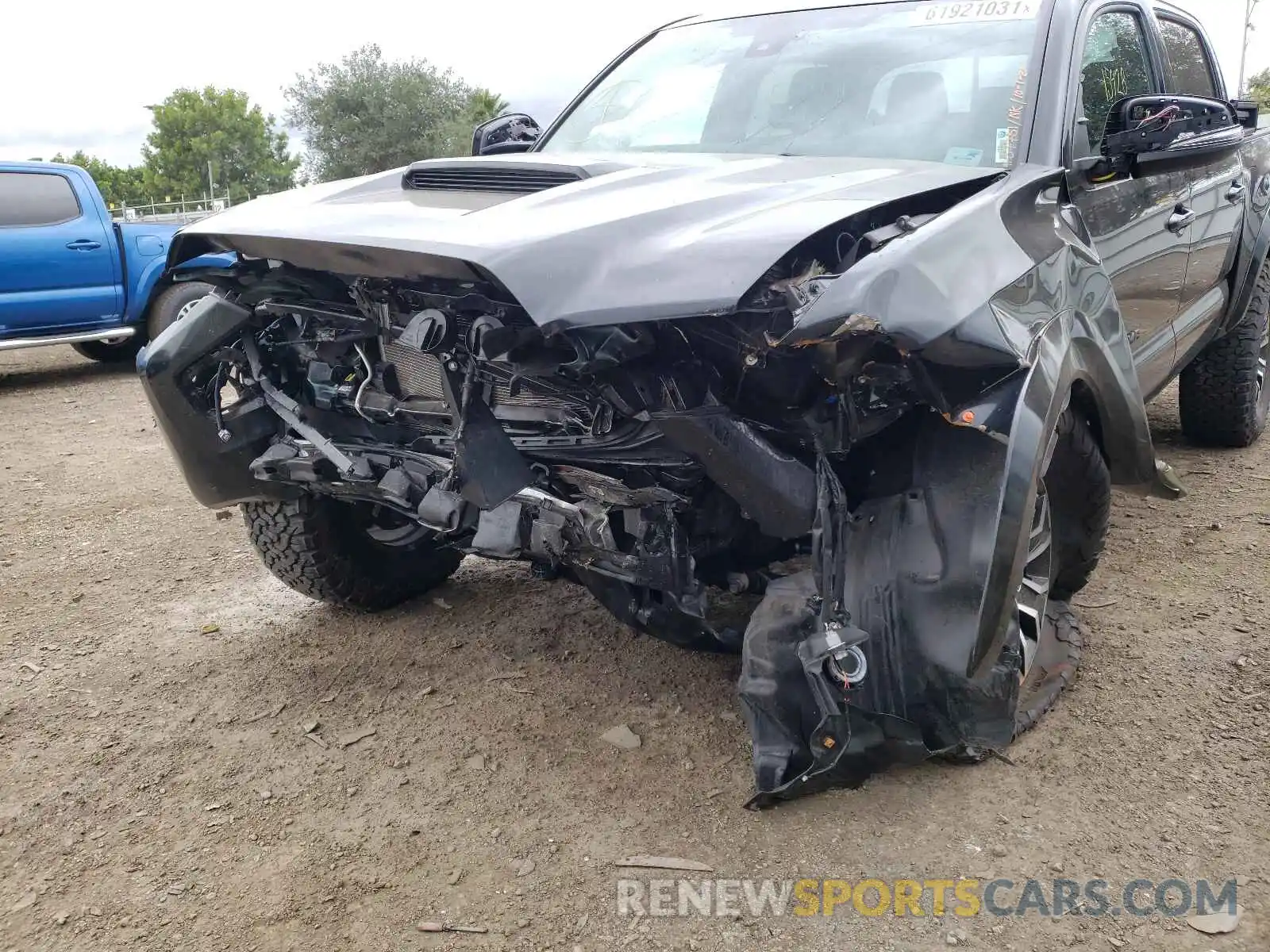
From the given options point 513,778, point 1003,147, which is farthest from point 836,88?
point 513,778

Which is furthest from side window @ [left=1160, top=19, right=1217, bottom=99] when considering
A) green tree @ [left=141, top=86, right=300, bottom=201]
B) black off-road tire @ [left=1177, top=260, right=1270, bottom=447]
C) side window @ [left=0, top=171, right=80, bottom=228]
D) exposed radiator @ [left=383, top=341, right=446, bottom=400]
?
green tree @ [left=141, top=86, right=300, bottom=201]

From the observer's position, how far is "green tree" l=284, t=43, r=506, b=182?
35719 millimetres

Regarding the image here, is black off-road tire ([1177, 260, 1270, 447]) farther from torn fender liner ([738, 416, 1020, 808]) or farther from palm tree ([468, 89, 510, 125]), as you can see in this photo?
palm tree ([468, 89, 510, 125])

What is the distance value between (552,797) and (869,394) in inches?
49.7

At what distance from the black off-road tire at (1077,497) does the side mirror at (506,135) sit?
2298 millimetres

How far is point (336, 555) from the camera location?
3371 mm

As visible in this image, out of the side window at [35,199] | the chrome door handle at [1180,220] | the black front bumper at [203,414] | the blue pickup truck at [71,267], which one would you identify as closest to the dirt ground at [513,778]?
the black front bumper at [203,414]

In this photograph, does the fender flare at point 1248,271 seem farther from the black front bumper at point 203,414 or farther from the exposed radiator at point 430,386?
the black front bumper at point 203,414

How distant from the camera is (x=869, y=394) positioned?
208 centimetres

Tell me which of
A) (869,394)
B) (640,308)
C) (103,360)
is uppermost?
(640,308)

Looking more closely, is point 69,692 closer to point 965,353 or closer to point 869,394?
point 869,394

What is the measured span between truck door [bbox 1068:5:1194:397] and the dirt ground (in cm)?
92

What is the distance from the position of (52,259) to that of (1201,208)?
26.0 ft

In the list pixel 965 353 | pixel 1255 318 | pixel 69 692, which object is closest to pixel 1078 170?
pixel 965 353
